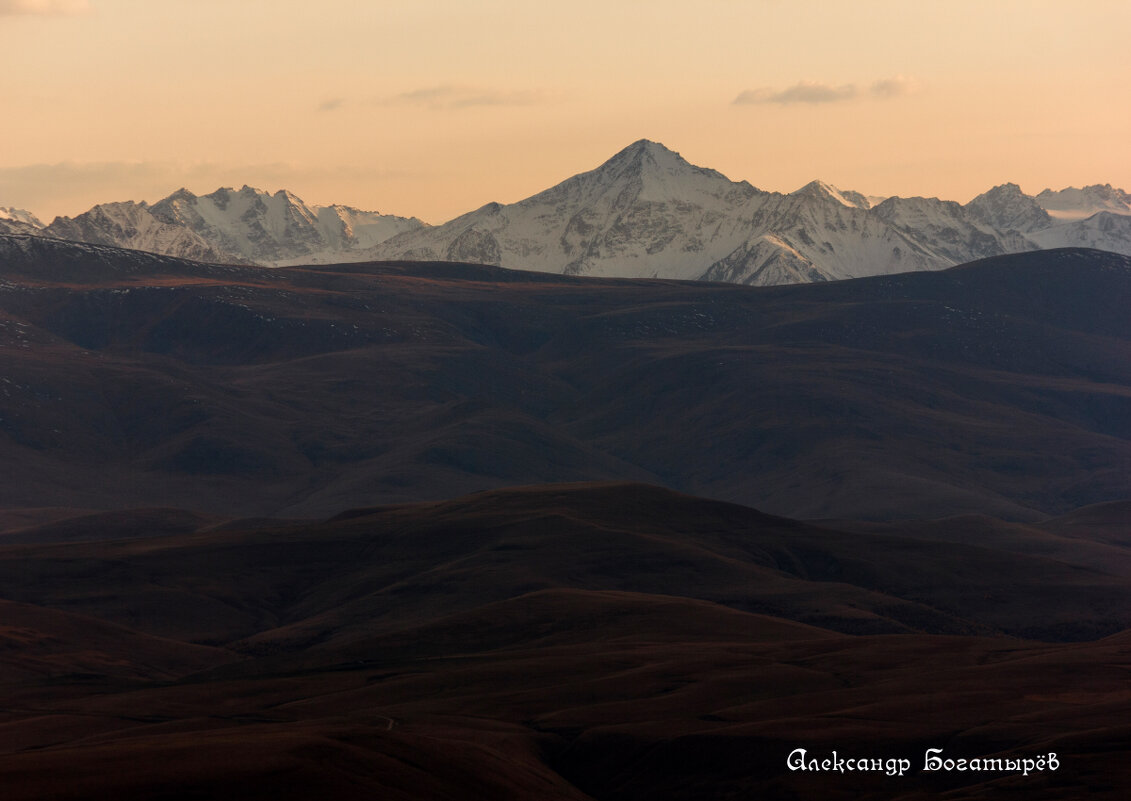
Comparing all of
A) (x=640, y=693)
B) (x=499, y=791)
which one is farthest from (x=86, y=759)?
(x=640, y=693)

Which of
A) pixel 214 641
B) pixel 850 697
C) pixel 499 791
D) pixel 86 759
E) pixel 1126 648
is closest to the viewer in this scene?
pixel 86 759

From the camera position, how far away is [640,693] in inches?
5492

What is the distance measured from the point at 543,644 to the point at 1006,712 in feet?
184

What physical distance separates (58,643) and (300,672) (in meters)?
32.8

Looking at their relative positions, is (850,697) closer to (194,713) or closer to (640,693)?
(640,693)

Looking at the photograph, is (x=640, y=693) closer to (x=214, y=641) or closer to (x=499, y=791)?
(x=499, y=791)

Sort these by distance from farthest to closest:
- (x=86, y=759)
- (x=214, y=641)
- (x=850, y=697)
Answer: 1. (x=214, y=641)
2. (x=850, y=697)
3. (x=86, y=759)

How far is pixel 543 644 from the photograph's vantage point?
170375 millimetres

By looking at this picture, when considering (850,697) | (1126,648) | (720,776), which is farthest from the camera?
(1126,648)

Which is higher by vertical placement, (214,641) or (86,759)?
(86,759)

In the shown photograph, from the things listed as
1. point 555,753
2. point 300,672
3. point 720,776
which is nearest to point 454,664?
point 300,672

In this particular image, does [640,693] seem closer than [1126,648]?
Yes

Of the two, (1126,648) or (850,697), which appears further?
(1126,648)

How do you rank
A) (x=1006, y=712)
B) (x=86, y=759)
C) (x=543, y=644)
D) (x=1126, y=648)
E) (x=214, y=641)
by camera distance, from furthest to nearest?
(x=214, y=641), (x=543, y=644), (x=1126, y=648), (x=1006, y=712), (x=86, y=759)
